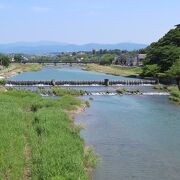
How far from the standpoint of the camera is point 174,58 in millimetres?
64062

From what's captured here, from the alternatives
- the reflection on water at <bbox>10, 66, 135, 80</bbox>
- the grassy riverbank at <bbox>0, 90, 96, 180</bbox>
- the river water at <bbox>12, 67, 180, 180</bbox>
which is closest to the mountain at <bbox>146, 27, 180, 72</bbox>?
the reflection on water at <bbox>10, 66, 135, 80</bbox>

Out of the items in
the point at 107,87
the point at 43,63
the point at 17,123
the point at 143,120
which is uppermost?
the point at 17,123

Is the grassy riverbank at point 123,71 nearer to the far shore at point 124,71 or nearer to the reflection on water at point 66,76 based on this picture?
the far shore at point 124,71

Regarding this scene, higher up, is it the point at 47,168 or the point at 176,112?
the point at 47,168

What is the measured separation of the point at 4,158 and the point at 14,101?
18182mm

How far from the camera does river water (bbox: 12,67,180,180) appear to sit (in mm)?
18438

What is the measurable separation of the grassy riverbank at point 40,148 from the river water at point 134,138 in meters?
1.23

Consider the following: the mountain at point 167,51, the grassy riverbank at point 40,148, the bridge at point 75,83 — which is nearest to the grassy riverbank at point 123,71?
the mountain at point 167,51

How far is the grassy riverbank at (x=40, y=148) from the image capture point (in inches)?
623

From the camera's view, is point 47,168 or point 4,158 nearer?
point 47,168

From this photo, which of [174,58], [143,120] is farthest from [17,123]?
[174,58]

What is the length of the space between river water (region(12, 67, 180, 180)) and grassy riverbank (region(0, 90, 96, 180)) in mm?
1230

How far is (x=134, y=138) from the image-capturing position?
25.2m

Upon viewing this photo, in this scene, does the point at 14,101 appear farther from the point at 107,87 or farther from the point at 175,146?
the point at 107,87
